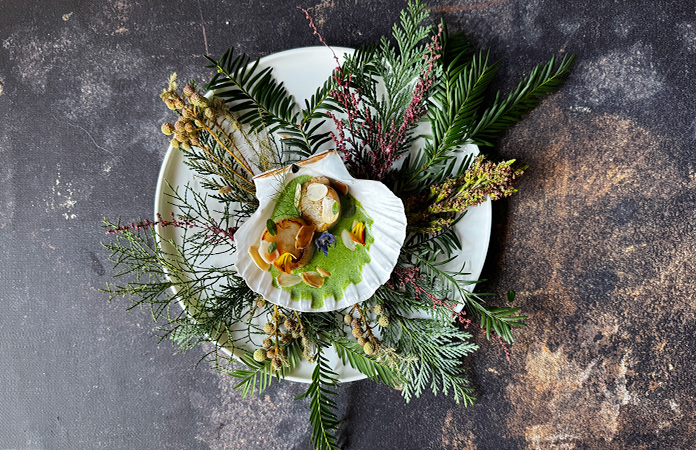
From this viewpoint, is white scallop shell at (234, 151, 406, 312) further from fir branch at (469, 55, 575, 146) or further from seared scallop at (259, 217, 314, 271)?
fir branch at (469, 55, 575, 146)

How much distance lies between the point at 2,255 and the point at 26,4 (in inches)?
38.5

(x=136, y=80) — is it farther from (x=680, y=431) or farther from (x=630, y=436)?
(x=680, y=431)

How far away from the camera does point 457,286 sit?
132 cm

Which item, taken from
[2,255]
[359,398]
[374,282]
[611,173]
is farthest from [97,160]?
[611,173]

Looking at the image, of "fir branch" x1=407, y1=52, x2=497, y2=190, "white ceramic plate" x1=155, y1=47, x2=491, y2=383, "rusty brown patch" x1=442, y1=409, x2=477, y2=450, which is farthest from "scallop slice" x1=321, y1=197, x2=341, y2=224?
"rusty brown patch" x1=442, y1=409, x2=477, y2=450

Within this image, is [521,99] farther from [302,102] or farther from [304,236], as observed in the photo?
[304,236]

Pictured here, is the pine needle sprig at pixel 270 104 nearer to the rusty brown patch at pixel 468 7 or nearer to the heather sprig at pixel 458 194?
the heather sprig at pixel 458 194

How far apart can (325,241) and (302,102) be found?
0.47 m

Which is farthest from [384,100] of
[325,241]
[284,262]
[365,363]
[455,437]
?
[455,437]

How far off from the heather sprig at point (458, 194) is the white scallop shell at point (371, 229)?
0.36 ft

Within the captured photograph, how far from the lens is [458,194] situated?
1.23 meters

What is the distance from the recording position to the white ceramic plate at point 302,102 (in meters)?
1.36

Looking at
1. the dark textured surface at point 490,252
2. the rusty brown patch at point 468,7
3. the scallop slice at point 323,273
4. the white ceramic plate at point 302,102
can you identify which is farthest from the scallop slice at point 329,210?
the rusty brown patch at point 468,7

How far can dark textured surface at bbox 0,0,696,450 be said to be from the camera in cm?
140
